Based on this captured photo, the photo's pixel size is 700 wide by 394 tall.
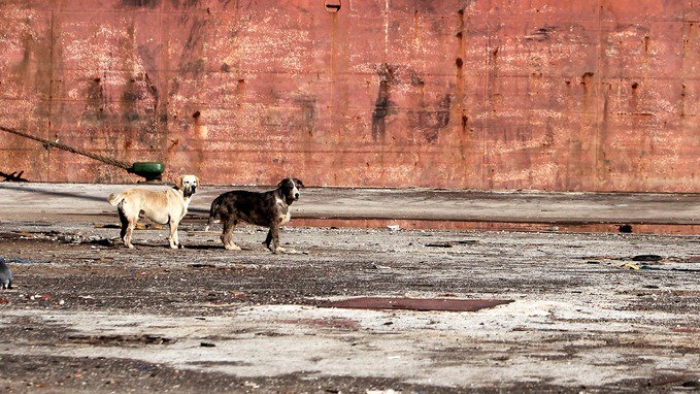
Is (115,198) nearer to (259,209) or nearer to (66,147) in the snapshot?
(259,209)

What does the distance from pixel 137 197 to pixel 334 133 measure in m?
8.59

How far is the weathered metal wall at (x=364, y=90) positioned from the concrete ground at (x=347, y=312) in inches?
162

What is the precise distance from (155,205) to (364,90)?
Result: 28.9 ft

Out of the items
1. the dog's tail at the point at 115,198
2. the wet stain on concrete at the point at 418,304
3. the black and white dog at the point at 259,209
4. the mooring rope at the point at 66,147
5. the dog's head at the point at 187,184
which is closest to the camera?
the wet stain on concrete at the point at 418,304

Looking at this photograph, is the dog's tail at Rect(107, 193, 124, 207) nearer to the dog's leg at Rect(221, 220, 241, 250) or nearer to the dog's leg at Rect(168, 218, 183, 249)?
the dog's leg at Rect(168, 218, 183, 249)

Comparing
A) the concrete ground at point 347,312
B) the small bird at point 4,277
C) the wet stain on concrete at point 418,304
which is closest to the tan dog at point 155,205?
the concrete ground at point 347,312

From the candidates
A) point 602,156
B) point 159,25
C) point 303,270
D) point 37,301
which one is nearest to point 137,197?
point 303,270

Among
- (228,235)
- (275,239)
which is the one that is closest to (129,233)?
(228,235)

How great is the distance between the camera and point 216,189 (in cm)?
2320

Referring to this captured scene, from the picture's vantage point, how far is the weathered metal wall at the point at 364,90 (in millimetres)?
24016

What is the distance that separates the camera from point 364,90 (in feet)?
79.3

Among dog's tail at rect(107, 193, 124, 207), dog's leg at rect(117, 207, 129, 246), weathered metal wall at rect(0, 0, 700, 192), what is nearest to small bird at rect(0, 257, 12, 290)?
dog's tail at rect(107, 193, 124, 207)

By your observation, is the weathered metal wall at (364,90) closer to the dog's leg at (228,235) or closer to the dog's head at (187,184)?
the dog's head at (187,184)

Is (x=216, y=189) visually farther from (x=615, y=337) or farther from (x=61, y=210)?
(x=615, y=337)
